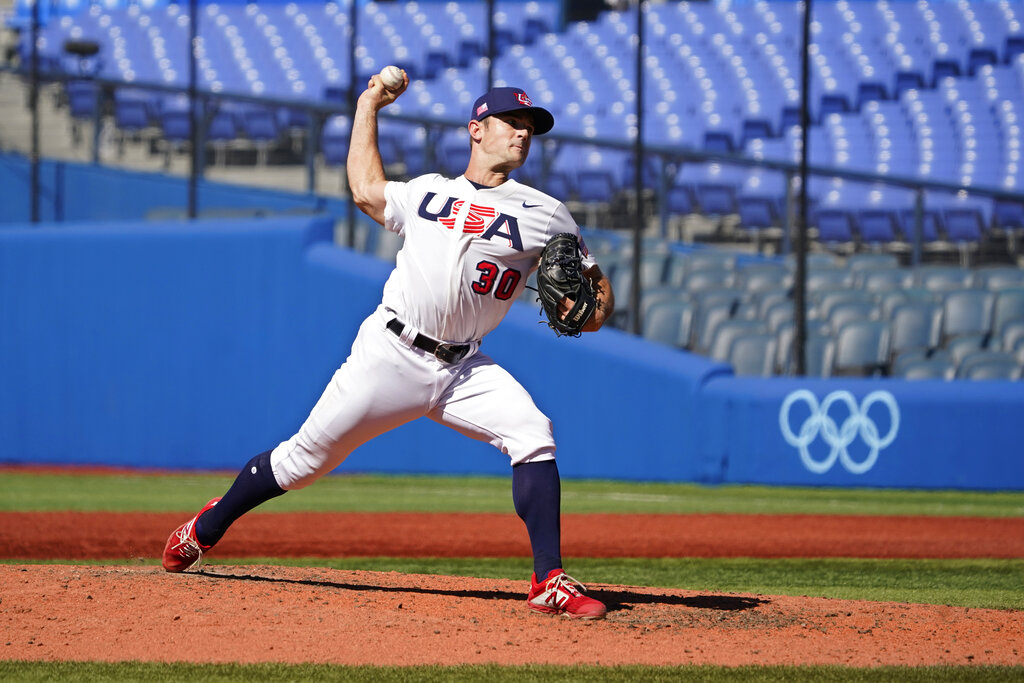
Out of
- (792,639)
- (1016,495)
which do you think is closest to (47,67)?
(1016,495)

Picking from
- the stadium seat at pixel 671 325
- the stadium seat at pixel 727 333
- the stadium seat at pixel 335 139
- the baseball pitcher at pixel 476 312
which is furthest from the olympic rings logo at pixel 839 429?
the stadium seat at pixel 335 139

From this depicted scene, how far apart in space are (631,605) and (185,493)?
5.91 m

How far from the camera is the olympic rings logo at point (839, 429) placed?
9758 millimetres

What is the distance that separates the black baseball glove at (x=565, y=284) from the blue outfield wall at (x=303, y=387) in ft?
19.8

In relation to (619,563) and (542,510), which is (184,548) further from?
(619,563)

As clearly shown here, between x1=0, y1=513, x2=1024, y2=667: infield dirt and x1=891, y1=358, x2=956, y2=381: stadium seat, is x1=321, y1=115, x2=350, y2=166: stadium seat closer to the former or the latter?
x1=891, y1=358, x2=956, y2=381: stadium seat

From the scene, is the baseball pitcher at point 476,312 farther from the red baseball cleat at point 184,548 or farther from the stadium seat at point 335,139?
the stadium seat at point 335,139

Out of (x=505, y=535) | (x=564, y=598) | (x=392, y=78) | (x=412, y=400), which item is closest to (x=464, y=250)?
(x=412, y=400)

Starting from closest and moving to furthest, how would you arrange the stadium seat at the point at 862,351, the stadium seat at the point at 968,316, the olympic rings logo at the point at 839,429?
the olympic rings logo at the point at 839,429 < the stadium seat at the point at 862,351 < the stadium seat at the point at 968,316

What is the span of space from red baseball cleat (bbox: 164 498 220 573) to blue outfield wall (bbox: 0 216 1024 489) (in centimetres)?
605

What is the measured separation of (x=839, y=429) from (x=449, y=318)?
20.7 feet

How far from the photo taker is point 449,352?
421cm

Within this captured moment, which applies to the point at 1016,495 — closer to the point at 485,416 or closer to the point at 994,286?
the point at 994,286

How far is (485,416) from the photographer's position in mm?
4227
